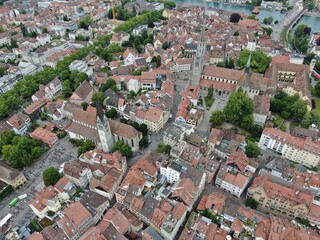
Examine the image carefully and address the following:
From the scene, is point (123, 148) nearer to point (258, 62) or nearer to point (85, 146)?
point (85, 146)

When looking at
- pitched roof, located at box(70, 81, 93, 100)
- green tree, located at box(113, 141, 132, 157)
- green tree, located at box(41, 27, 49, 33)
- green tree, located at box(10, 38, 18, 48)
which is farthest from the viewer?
green tree, located at box(41, 27, 49, 33)

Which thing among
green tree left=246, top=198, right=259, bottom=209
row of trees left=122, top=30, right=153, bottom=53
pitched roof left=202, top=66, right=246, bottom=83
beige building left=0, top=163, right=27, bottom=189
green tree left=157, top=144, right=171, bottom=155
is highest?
pitched roof left=202, top=66, right=246, bottom=83

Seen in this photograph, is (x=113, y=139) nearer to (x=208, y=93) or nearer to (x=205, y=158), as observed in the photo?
(x=205, y=158)

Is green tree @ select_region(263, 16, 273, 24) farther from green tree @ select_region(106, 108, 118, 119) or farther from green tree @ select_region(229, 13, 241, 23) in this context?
green tree @ select_region(106, 108, 118, 119)

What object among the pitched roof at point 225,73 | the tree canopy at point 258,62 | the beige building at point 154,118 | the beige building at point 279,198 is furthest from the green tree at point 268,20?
the beige building at point 279,198

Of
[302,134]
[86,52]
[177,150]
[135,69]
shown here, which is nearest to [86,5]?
[86,52]

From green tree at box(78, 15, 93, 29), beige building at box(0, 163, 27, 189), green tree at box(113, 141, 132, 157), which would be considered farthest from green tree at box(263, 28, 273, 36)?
beige building at box(0, 163, 27, 189)

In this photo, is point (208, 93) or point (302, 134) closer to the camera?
point (302, 134)
